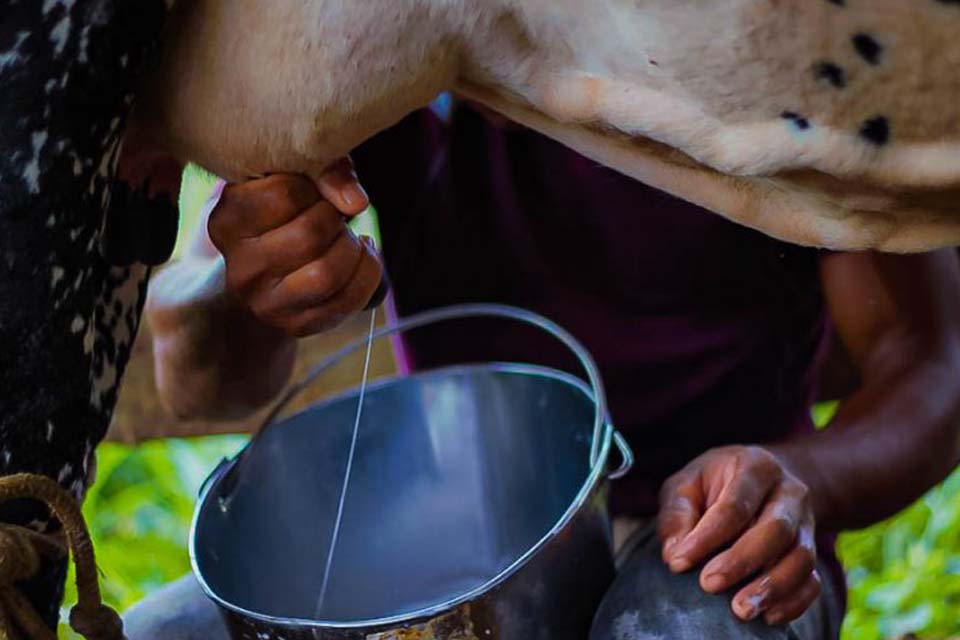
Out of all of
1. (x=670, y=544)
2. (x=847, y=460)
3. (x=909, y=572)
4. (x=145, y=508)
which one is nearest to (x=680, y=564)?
(x=670, y=544)

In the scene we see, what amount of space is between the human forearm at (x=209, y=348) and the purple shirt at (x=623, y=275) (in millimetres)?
164

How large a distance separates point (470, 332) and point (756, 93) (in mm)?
783

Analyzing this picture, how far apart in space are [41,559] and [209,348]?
1.68 feet

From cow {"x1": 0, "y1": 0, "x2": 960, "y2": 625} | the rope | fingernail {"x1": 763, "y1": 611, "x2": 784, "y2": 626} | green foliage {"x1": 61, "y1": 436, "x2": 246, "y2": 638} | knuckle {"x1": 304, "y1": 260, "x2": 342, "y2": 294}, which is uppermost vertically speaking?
cow {"x1": 0, "y1": 0, "x2": 960, "y2": 625}

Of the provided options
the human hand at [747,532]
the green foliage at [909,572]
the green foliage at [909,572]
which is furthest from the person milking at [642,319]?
the green foliage at [909,572]

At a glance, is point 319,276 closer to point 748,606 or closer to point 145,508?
point 748,606

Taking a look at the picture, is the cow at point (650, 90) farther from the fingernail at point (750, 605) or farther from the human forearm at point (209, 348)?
the human forearm at point (209, 348)

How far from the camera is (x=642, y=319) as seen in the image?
126 cm

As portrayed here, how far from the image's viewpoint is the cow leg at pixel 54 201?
65cm

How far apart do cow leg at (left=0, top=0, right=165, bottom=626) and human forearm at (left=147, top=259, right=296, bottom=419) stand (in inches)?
17.2

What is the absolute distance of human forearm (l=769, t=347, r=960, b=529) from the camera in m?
1.11

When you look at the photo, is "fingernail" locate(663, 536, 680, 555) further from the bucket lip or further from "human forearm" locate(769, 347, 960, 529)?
"human forearm" locate(769, 347, 960, 529)

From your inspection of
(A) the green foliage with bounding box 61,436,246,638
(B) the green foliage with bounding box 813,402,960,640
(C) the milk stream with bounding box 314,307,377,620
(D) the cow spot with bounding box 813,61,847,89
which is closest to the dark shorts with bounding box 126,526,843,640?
(C) the milk stream with bounding box 314,307,377,620

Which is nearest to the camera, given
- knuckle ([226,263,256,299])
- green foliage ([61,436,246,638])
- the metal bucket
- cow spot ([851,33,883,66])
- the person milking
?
cow spot ([851,33,883,66])
